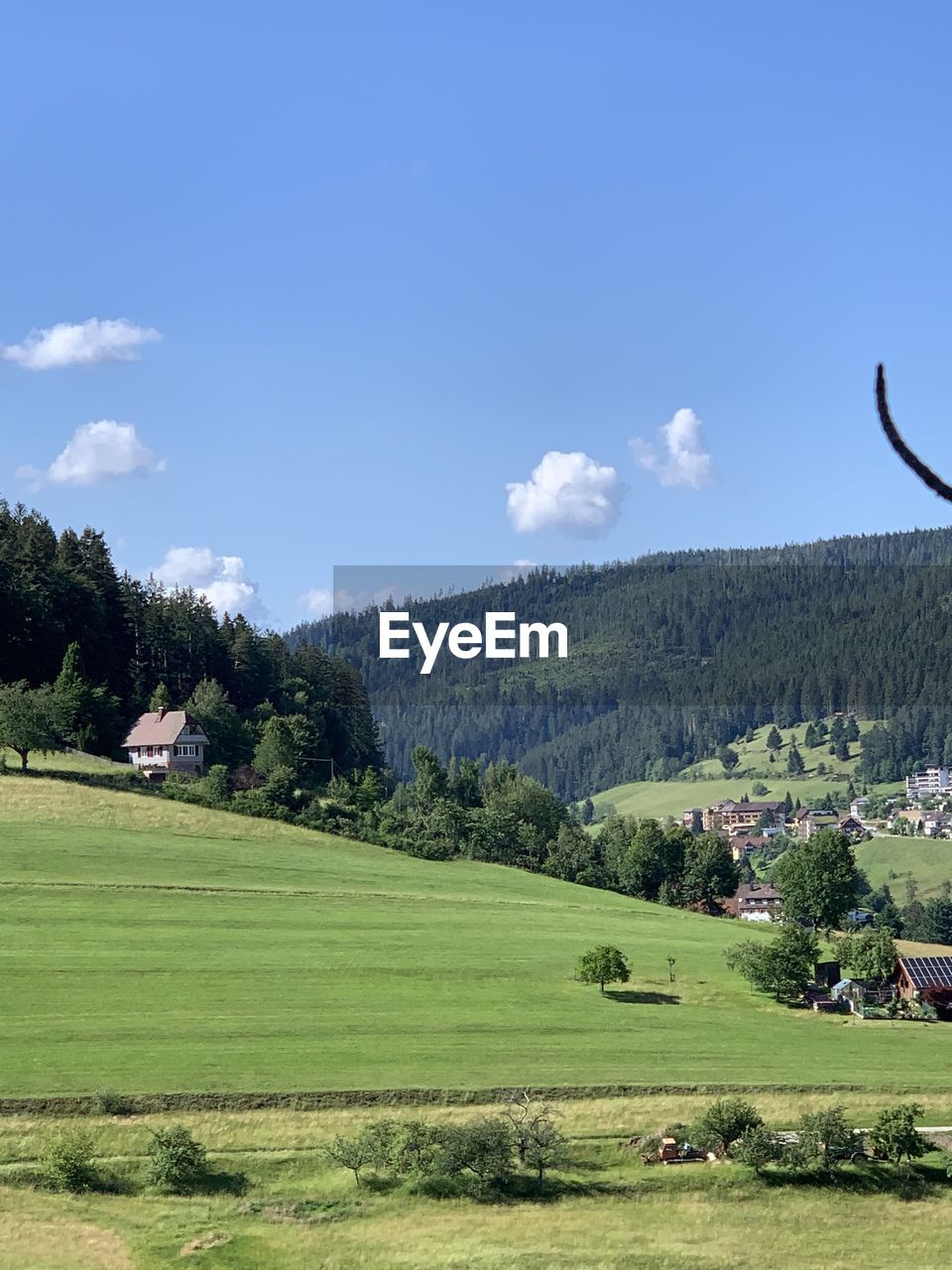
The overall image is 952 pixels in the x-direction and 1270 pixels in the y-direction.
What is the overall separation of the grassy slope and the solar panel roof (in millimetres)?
7069

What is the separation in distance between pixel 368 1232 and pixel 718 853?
8347 cm

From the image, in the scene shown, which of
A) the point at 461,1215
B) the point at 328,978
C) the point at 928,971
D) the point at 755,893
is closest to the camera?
the point at 461,1215

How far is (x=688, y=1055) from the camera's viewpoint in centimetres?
7075

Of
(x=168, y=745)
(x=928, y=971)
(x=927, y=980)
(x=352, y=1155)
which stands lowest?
(x=352, y=1155)

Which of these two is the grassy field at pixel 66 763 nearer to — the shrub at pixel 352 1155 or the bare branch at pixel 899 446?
the shrub at pixel 352 1155

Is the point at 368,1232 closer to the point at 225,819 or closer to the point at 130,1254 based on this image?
the point at 130,1254

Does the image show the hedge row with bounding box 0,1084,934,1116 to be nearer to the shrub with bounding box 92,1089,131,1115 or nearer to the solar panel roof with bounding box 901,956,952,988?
the shrub with bounding box 92,1089,131,1115

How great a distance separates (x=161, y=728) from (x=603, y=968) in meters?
61.9

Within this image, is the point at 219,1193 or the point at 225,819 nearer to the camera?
the point at 219,1193

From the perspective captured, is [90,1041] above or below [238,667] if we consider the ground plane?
below

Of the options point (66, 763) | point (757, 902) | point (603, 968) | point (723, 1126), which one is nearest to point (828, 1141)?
point (723, 1126)

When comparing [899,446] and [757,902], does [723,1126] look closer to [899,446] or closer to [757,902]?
[899,446]

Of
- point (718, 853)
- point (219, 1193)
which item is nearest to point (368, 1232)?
point (219, 1193)

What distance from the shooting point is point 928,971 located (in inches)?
3418
